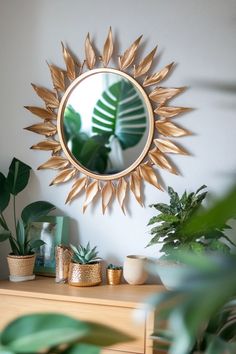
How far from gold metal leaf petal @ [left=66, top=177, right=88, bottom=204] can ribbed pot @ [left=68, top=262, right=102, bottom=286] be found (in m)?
0.36

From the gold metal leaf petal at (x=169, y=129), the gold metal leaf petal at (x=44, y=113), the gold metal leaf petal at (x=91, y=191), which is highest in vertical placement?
the gold metal leaf petal at (x=44, y=113)

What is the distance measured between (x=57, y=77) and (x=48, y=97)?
0.36 ft

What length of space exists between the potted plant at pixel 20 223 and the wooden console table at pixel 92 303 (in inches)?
3.8

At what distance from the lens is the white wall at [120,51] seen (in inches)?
76.9

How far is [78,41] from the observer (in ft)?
7.00

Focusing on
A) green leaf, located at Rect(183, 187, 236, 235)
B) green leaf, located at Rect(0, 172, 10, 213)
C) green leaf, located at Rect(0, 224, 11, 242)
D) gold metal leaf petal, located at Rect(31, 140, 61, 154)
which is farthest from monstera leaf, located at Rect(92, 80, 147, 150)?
green leaf, located at Rect(183, 187, 236, 235)

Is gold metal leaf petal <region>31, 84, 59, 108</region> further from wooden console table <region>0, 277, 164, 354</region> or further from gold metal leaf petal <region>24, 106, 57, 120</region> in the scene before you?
wooden console table <region>0, 277, 164, 354</region>

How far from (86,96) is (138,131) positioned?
322 millimetres

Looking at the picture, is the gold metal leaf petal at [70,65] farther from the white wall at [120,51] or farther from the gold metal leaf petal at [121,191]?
the gold metal leaf petal at [121,191]

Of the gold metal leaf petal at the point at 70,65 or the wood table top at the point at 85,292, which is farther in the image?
the gold metal leaf petal at the point at 70,65

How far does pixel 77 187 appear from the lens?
212 cm

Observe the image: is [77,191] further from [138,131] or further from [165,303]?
[165,303]

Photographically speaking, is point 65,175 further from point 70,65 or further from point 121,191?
point 70,65

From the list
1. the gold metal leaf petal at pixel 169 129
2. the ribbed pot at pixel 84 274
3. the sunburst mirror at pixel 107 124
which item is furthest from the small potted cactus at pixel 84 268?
the gold metal leaf petal at pixel 169 129
